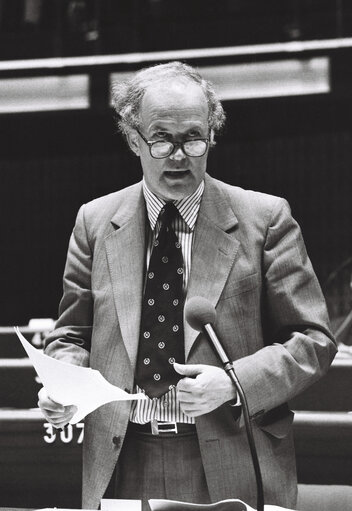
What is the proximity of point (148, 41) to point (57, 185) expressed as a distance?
196 centimetres

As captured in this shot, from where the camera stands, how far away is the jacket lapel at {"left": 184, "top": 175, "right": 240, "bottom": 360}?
4.88 ft

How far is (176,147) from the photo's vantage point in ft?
4.84

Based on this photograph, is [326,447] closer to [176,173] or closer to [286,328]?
[286,328]

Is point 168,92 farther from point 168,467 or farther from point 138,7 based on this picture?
point 138,7

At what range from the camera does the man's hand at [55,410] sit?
4.65ft

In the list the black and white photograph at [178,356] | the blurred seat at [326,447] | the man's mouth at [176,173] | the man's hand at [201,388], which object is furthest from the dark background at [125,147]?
the man's hand at [201,388]

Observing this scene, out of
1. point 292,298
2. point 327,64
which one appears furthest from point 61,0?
point 292,298

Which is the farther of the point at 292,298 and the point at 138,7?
the point at 138,7

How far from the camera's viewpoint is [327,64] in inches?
265

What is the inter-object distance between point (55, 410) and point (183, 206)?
0.48 meters

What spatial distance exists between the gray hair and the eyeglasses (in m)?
0.11

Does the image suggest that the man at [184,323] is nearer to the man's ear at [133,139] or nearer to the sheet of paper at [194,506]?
the man's ear at [133,139]

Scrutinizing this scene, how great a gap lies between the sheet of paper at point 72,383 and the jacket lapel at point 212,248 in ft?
0.72

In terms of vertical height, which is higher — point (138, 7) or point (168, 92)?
point (138, 7)
